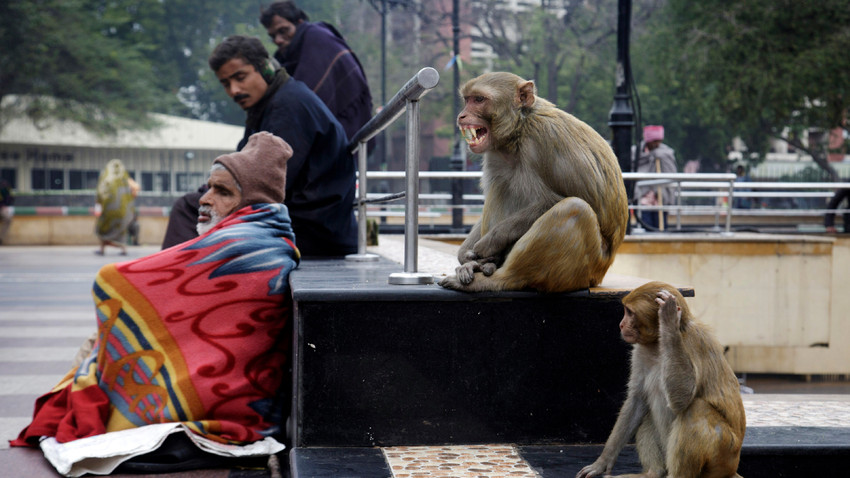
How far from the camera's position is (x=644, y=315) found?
8.77ft

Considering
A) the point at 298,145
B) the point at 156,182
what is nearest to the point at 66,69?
the point at 156,182

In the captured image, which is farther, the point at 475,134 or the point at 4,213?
the point at 4,213

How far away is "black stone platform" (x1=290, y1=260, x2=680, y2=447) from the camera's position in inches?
125

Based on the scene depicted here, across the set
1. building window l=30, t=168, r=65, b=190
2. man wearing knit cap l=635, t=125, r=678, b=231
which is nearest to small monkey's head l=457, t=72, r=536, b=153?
man wearing knit cap l=635, t=125, r=678, b=231

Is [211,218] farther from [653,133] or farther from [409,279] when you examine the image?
[653,133]

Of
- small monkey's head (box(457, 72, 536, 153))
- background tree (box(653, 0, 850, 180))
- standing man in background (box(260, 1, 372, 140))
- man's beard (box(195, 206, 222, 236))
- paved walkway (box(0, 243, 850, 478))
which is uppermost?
background tree (box(653, 0, 850, 180))

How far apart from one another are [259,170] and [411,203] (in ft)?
3.30

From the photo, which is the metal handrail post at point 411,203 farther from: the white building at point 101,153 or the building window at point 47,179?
the building window at point 47,179

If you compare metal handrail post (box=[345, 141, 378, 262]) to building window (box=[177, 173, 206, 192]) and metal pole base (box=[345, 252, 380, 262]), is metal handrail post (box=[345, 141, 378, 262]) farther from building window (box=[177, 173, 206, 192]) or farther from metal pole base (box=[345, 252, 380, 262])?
building window (box=[177, 173, 206, 192])

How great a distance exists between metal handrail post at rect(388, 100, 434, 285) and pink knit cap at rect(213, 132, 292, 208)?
924mm

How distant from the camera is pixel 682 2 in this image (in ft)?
79.8

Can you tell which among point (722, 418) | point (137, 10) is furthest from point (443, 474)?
point (137, 10)

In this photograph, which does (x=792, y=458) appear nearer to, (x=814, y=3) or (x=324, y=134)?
(x=324, y=134)

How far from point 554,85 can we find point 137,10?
2064 centimetres
